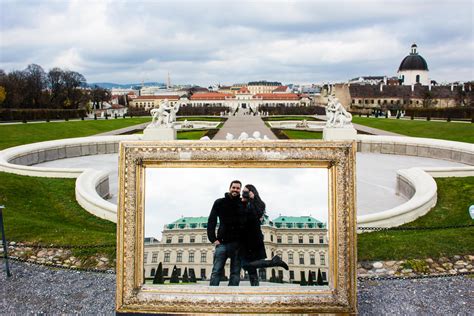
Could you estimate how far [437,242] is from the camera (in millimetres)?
6730

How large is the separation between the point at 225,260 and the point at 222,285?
0.22 meters

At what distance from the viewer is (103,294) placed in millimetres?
5086

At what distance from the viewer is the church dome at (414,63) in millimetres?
101438

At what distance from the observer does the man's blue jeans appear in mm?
3674

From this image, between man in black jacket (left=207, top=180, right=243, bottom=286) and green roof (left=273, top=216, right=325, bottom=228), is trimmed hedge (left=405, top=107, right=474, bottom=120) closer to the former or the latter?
green roof (left=273, top=216, right=325, bottom=228)

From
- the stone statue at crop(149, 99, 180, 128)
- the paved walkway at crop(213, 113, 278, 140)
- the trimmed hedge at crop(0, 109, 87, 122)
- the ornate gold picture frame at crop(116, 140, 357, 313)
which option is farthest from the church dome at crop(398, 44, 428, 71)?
the ornate gold picture frame at crop(116, 140, 357, 313)

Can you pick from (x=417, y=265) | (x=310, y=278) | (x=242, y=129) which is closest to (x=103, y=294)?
(x=310, y=278)

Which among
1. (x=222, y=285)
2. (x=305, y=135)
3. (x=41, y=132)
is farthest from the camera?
(x=305, y=135)

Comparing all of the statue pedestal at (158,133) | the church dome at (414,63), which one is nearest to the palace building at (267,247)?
the statue pedestal at (158,133)

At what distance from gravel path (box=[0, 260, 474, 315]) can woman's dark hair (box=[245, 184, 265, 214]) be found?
1.92m

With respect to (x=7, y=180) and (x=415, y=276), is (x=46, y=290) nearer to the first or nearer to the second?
(x=415, y=276)

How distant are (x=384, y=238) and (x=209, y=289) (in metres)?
4.48

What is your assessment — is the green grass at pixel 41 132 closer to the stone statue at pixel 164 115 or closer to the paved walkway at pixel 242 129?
the stone statue at pixel 164 115

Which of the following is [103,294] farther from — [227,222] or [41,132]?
[41,132]
